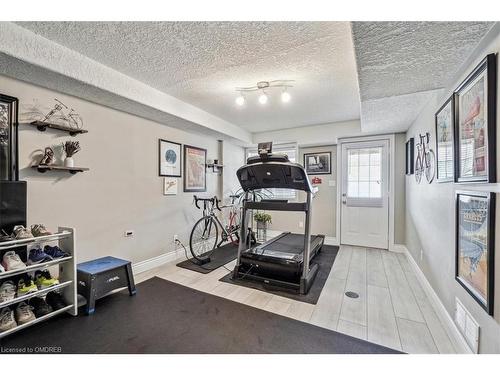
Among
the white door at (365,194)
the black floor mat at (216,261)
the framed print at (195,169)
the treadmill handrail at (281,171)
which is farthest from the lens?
the white door at (365,194)

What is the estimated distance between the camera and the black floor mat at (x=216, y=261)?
3.33 m

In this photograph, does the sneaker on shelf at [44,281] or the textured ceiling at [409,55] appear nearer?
the textured ceiling at [409,55]

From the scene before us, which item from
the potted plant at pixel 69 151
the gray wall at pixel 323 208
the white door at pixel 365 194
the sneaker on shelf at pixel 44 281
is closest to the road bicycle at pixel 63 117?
A: the potted plant at pixel 69 151

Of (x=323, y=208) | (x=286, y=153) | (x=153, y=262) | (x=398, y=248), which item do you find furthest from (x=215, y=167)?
(x=398, y=248)

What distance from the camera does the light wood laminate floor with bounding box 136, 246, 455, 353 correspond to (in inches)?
71.0

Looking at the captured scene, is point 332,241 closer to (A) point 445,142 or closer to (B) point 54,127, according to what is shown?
(A) point 445,142

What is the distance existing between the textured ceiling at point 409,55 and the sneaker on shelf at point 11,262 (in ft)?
9.59

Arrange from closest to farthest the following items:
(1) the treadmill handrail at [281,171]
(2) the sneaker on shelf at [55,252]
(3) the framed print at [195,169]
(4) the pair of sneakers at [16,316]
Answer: (4) the pair of sneakers at [16,316] < (2) the sneaker on shelf at [55,252] < (1) the treadmill handrail at [281,171] < (3) the framed print at [195,169]

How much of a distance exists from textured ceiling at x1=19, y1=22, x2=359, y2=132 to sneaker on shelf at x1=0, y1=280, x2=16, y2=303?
6.67 feet

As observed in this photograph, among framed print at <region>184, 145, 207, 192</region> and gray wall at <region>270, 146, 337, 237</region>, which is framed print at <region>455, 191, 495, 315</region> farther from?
framed print at <region>184, 145, 207, 192</region>

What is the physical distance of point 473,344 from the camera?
1.45 metres

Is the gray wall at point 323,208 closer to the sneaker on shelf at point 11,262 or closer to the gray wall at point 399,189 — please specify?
the gray wall at point 399,189
